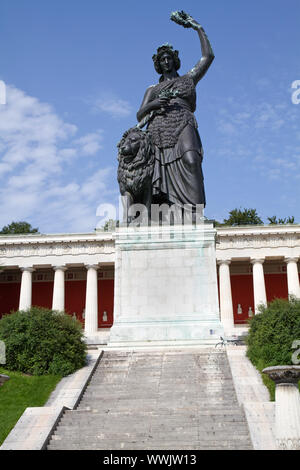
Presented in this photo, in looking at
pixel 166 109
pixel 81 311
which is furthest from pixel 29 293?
pixel 166 109

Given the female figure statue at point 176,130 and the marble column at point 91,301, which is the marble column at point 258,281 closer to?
the marble column at point 91,301

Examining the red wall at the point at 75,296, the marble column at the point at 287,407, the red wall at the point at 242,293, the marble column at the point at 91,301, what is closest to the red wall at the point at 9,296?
the red wall at the point at 75,296

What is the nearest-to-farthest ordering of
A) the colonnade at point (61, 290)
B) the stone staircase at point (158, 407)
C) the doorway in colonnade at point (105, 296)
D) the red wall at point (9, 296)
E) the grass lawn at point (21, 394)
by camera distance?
1. the stone staircase at point (158, 407)
2. the grass lawn at point (21, 394)
3. the colonnade at point (61, 290)
4. the doorway in colonnade at point (105, 296)
5. the red wall at point (9, 296)

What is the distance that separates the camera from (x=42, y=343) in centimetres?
1366

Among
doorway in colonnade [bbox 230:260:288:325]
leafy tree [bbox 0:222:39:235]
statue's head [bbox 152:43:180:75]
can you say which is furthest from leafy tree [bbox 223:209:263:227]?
statue's head [bbox 152:43:180:75]

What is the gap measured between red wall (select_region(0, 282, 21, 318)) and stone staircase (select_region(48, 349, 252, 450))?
37401 millimetres

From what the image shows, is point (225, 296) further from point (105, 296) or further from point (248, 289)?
point (105, 296)

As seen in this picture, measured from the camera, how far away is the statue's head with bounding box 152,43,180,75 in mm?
16500

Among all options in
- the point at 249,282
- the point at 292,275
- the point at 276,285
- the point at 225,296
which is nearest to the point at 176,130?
the point at 225,296

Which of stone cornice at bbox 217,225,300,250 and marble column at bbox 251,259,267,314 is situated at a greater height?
stone cornice at bbox 217,225,300,250

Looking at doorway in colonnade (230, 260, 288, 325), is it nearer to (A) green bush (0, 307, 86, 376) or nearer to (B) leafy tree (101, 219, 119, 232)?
(B) leafy tree (101, 219, 119, 232)

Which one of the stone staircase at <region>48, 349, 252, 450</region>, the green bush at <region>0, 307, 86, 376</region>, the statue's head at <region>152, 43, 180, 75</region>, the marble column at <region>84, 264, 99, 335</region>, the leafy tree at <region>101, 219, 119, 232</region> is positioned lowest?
the stone staircase at <region>48, 349, 252, 450</region>

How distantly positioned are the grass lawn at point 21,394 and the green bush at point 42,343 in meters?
0.28

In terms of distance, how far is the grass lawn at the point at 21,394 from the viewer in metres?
10.6
